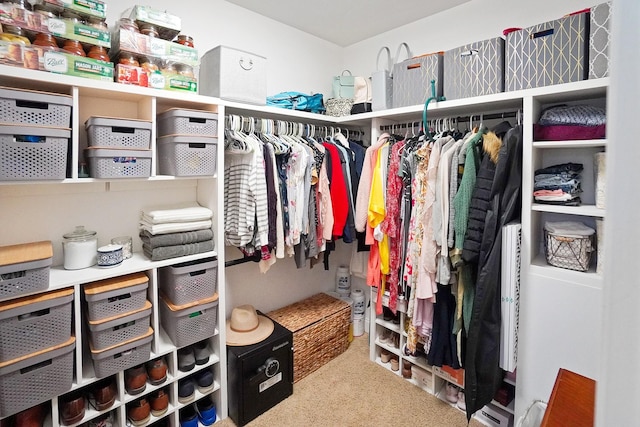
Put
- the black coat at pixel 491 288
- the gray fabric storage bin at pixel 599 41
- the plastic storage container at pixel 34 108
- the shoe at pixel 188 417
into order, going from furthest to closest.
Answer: the shoe at pixel 188 417 → the black coat at pixel 491 288 → the gray fabric storage bin at pixel 599 41 → the plastic storage container at pixel 34 108

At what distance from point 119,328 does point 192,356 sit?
45 cm

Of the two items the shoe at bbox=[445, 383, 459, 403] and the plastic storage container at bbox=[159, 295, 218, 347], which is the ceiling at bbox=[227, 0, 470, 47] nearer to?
the plastic storage container at bbox=[159, 295, 218, 347]

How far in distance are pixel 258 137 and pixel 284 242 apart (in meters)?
0.65

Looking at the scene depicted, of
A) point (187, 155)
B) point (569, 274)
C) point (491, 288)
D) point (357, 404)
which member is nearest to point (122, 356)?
point (187, 155)

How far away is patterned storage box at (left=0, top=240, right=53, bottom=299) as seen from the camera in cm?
129

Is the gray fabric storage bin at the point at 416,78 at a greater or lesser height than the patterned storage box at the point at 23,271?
greater

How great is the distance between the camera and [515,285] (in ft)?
5.46

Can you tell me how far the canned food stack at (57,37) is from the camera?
130cm

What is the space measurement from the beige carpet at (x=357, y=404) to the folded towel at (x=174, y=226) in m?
1.12

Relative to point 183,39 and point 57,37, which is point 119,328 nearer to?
point 57,37

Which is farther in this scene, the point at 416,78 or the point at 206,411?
the point at 416,78

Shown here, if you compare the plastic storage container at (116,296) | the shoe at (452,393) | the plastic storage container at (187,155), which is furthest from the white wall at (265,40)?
the shoe at (452,393)

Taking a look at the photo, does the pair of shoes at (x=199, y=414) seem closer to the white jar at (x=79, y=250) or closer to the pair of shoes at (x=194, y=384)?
the pair of shoes at (x=194, y=384)

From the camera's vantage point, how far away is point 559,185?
163 cm
